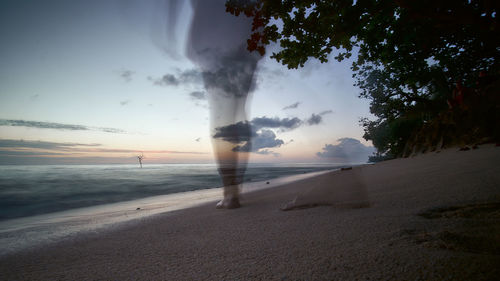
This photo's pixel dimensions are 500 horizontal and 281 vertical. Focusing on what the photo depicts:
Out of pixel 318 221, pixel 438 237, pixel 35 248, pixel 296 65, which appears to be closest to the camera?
pixel 438 237

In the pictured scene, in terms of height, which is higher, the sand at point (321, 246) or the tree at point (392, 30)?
the tree at point (392, 30)

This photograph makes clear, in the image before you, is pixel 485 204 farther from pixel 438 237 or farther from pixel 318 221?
pixel 318 221

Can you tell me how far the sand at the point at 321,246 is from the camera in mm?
964

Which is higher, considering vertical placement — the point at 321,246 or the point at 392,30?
the point at 392,30

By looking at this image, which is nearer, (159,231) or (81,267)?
(81,267)

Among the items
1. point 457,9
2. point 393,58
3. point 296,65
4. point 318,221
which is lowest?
point 318,221

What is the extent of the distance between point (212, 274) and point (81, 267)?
1.05 m

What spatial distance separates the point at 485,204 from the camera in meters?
1.61

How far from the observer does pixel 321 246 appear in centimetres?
129

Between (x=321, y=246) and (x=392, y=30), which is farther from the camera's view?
(x=392, y=30)

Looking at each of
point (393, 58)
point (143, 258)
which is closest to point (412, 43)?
point (393, 58)

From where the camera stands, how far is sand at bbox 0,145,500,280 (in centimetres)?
96

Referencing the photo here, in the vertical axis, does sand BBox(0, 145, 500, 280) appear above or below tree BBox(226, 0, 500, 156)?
below

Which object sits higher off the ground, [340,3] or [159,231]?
[340,3]
